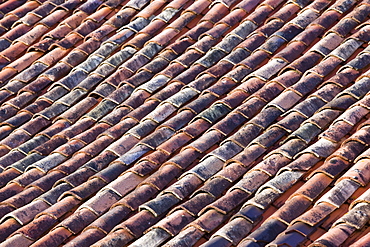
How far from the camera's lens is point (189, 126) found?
4844mm

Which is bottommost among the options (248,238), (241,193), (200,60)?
(248,238)

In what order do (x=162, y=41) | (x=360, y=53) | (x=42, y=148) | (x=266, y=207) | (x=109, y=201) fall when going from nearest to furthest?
(x=266, y=207), (x=109, y=201), (x=360, y=53), (x=42, y=148), (x=162, y=41)

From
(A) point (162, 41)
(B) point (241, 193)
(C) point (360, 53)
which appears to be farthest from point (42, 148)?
(C) point (360, 53)

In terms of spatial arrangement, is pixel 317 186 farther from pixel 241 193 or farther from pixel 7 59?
pixel 7 59

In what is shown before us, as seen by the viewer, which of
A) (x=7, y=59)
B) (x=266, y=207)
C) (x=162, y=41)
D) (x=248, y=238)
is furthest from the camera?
(x=7, y=59)

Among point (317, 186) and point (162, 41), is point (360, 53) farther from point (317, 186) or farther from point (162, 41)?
point (162, 41)

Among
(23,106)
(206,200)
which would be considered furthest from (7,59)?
(206,200)

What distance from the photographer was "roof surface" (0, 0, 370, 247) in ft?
13.0

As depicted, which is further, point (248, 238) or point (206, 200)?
point (206, 200)

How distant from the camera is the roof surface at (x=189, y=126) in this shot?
396 centimetres

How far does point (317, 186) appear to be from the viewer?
392 cm

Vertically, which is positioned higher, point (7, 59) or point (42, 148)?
point (7, 59)

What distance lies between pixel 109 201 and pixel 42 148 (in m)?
1.14

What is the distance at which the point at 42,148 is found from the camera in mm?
5262
